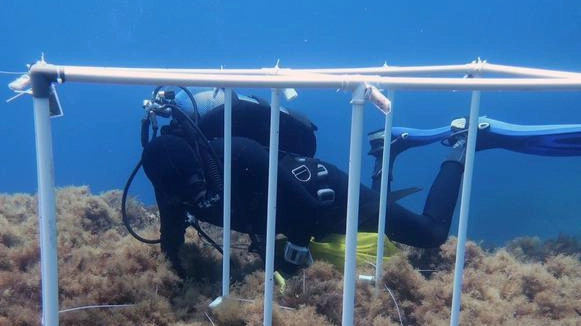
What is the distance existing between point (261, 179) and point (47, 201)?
6.19 ft

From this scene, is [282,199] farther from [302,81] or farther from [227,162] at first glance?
[302,81]

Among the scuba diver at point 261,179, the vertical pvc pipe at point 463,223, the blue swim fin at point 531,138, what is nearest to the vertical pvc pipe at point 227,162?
the scuba diver at point 261,179

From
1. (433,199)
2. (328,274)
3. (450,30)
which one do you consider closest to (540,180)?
(450,30)

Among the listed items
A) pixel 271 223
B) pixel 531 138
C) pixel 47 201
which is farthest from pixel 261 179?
pixel 531 138

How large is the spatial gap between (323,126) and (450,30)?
4871 mm

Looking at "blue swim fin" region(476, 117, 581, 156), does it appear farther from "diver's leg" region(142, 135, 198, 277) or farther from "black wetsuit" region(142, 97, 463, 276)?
"diver's leg" region(142, 135, 198, 277)

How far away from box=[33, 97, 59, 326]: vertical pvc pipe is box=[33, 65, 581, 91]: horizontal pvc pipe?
0.15 m

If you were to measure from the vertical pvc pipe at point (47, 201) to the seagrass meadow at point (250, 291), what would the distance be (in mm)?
1240

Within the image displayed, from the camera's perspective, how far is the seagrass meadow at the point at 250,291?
2.88 meters

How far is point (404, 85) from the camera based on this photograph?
64.3 inches

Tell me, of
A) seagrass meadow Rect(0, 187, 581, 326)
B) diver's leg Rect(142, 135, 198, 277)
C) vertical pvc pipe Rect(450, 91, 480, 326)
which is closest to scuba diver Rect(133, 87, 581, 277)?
diver's leg Rect(142, 135, 198, 277)

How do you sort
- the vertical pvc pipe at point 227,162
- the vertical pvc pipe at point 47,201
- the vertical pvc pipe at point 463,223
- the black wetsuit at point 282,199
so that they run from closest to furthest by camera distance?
the vertical pvc pipe at point 47,201 → the vertical pvc pipe at point 463,223 → the vertical pvc pipe at point 227,162 → the black wetsuit at point 282,199

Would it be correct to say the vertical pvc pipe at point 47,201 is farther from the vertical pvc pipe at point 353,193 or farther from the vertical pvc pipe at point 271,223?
the vertical pvc pipe at point 353,193

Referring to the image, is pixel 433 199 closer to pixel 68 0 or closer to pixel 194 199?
pixel 194 199
